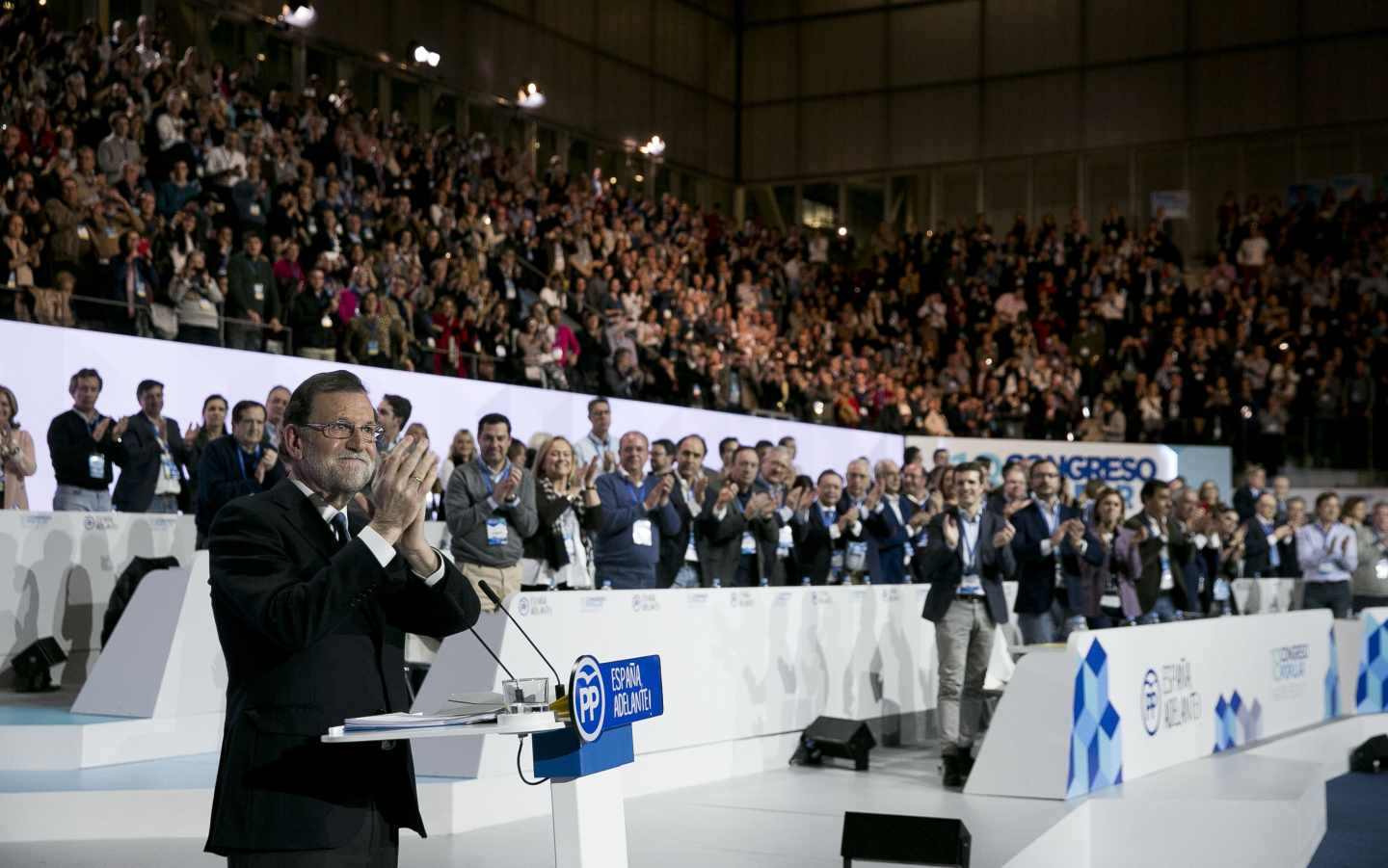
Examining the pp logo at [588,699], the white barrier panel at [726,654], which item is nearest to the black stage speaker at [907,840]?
the white barrier panel at [726,654]

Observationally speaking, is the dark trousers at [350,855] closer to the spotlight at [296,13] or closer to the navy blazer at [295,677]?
the navy blazer at [295,677]

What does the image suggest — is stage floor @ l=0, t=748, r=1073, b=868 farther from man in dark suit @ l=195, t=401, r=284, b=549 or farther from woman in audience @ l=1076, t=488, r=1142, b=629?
woman in audience @ l=1076, t=488, r=1142, b=629

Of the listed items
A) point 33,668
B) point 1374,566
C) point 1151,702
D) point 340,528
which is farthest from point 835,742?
point 1374,566

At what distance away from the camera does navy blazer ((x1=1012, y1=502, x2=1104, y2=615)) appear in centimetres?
1006

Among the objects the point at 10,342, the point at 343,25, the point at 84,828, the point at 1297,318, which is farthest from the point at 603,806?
the point at 1297,318

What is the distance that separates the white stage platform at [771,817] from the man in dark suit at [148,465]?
9.99 ft

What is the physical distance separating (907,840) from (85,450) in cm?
628

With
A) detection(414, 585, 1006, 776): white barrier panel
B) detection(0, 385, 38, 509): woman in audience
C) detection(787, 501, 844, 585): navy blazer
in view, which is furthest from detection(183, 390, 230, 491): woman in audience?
detection(787, 501, 844, 585): navy blazer

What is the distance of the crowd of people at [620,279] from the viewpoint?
1294 cm

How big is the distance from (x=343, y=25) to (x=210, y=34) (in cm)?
254

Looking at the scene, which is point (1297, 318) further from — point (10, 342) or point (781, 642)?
point (10, 342)

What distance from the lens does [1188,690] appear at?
9.88 m

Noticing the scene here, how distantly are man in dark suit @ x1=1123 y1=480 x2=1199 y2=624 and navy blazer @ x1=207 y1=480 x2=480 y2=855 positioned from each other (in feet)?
30.8

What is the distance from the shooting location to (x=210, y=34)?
20484 mm
